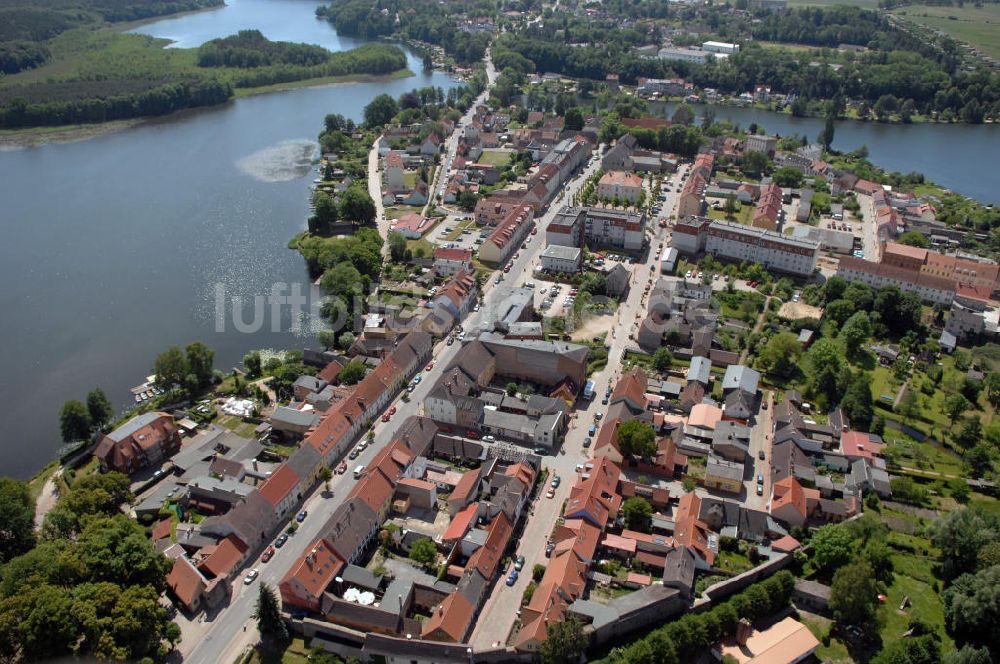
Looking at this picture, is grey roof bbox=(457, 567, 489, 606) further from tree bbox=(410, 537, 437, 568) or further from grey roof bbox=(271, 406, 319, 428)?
grey roof bbox=(271, 406, 319, 428)

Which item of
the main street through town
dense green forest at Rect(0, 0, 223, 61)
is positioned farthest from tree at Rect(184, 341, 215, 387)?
dense green forest at Rect(0, 0, 223, 61)

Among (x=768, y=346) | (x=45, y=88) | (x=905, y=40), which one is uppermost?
(x=905, y=40)

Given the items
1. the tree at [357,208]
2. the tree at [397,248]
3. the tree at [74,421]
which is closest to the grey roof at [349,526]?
the tree at [74,421]

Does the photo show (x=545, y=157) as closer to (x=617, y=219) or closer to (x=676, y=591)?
(x=617, y=219)

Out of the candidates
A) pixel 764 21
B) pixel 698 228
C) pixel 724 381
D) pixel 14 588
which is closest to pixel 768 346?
pixel 724 381

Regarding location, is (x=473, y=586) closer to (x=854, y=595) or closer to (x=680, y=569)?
(x=680, y=569)
